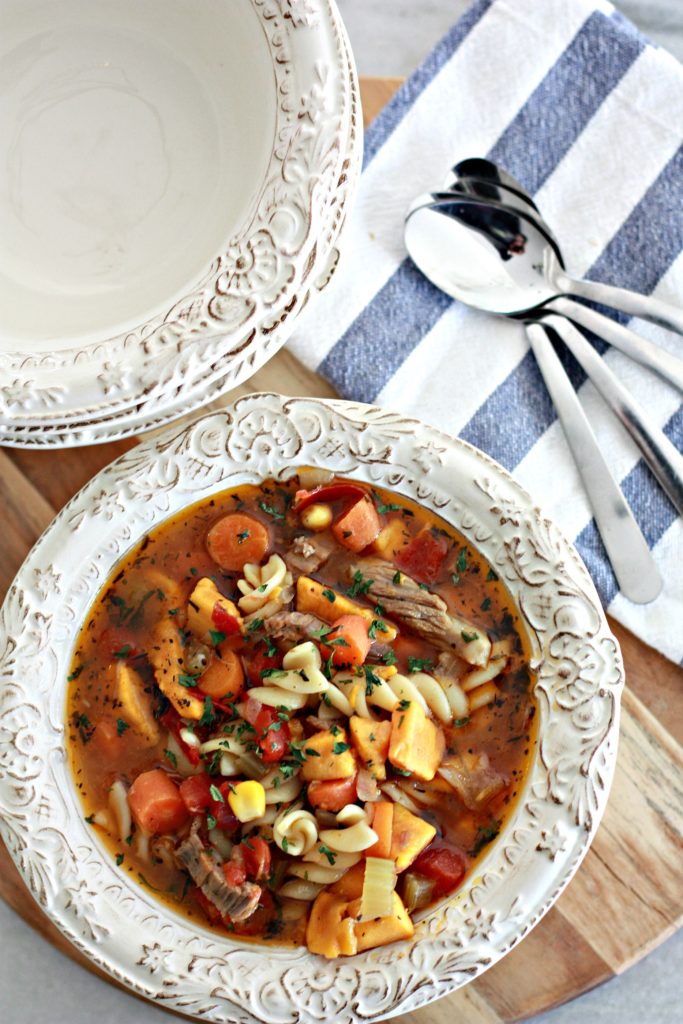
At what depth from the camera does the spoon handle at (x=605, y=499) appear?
224cm

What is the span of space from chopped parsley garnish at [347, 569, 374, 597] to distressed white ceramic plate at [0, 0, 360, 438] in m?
0.51

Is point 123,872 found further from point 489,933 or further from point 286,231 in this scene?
point 286,231

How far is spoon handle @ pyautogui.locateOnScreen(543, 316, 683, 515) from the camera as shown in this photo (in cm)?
225

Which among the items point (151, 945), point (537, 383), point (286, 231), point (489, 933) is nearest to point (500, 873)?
point (489, 933)

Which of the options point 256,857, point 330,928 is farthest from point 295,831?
point 330,928

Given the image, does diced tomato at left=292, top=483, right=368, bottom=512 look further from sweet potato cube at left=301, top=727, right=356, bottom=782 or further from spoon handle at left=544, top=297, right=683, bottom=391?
spoon handle at left=544, top=297, right=683, bottom=391

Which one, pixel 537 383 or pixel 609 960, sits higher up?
pixel 537 383

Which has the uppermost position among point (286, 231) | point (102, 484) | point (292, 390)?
point (286, 231)

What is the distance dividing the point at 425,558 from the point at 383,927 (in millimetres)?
782

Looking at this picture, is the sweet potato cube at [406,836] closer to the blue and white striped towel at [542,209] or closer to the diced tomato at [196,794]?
the diced tomato at [196,794]

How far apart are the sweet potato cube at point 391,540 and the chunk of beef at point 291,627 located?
0.22 metres

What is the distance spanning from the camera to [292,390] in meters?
2.38

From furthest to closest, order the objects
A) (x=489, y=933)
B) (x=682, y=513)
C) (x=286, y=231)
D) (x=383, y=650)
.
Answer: (x=682, y=513) < (x=383, y=650) < (x=489, y=933) < (x=286, y=231)

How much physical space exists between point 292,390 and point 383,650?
71 cm
